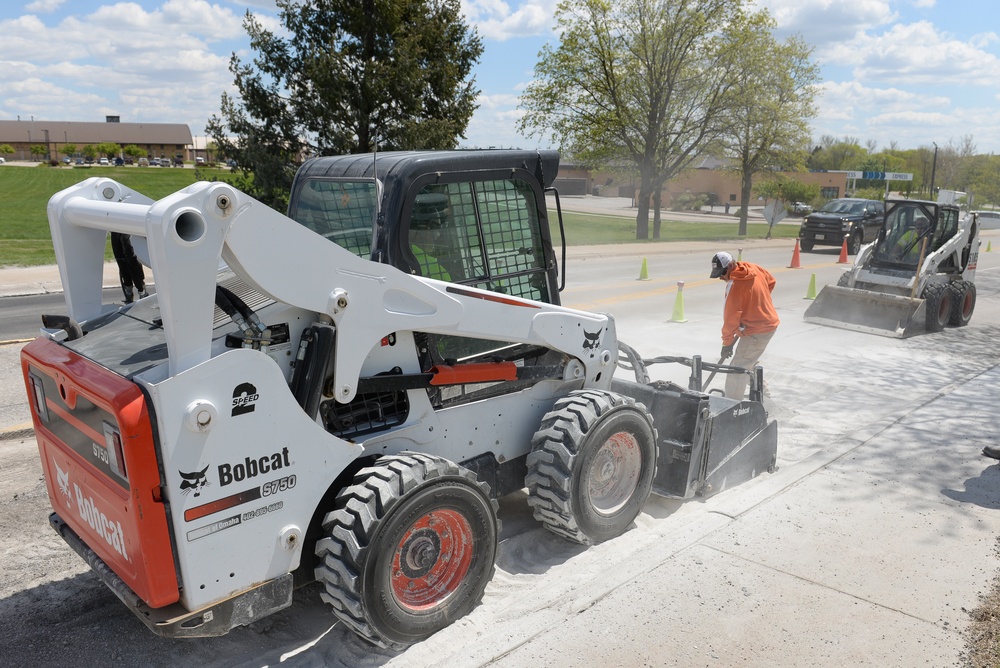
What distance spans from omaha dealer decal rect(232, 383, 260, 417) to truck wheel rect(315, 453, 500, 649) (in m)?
0.67

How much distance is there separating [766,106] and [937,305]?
20.3 meters

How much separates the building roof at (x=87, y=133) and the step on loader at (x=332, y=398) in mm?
130791

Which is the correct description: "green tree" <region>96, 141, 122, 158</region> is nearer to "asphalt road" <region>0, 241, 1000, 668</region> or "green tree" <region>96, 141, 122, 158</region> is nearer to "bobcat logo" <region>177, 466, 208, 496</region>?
"asphalt road" <region>0, 241, 1000, 668</region>

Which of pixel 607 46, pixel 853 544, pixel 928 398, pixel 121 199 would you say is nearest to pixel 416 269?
pixel 121 199

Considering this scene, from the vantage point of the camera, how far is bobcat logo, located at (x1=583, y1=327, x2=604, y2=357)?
5.22 m

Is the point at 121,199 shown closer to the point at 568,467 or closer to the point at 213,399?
the point at 213,399

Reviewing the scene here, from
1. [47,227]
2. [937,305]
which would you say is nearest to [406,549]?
[937,305]

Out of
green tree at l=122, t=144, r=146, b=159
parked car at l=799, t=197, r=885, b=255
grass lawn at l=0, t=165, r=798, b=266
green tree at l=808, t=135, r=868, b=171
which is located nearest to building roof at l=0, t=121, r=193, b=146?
green tree at l=122, t=144, r=146, b=159

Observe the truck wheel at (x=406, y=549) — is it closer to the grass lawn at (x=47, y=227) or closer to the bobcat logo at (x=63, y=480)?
the bobcat logo at (x=63, y=480)

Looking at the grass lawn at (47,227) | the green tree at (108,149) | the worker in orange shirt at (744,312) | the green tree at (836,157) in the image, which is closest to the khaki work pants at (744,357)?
the worker in orange shirt at (744,312)

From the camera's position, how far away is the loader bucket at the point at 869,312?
12867 mm

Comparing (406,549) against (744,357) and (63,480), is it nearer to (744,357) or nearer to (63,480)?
(63,480)

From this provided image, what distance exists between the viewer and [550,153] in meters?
5.02

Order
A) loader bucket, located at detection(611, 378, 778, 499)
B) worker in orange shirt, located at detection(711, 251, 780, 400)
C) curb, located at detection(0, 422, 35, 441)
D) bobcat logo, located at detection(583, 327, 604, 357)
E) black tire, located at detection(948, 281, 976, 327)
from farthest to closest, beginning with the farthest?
1. black tire, located at detection(948, 281, 976, 327)
2. worker in orange shirt, located at detection(711, 251, 780, 400)
3. curb, located at detection(0, 422, 35, 441)
4. loader bucket, located at detection(611, 378, 778, 499)
5. bobcat logo, located at detection(583, 327, 604, 357)
